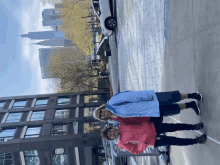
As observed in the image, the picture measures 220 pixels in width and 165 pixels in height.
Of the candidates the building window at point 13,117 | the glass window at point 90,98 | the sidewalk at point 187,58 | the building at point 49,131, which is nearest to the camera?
the sidewalk at point 187,58

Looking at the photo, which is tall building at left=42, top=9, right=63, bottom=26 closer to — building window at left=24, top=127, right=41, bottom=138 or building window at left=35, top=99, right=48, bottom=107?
building window at left=35, top=99, right=48, bottom=107

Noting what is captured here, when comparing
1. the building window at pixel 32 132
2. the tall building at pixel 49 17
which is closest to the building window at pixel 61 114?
the building window at pixel 32 132

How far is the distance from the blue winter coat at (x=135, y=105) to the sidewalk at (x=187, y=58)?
1.11 metres

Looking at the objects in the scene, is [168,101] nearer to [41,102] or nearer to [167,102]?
[167,102]

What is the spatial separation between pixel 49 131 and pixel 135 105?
1795cm

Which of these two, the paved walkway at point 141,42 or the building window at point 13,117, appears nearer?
the paved walkway at point 141,42

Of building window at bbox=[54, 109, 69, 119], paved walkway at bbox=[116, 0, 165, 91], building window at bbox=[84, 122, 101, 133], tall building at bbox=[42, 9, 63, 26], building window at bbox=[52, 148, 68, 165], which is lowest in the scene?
building window at bbox=[52, 148, 68, 165]

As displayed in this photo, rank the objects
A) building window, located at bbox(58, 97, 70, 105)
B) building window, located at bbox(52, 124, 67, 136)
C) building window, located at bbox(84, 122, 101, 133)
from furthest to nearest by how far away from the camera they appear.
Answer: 1. building window, located at bbox(58, 97, 70, 105)
2. building window, located at bbox(84, 122, 101, 133)
3. building window, located at bbox(52, 124, 67, 136)

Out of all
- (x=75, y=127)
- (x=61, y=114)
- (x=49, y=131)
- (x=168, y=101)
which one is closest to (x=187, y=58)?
(x=168, y=101)

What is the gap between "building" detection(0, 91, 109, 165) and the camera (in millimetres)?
18875

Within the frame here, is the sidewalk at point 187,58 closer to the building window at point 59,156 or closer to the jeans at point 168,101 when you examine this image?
the jeans at point 168,101

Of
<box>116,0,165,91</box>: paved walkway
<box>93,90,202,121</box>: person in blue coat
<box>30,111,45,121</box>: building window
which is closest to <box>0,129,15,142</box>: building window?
<box>30,111,45,121</box>: building window

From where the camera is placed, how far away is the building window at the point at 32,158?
1992cm

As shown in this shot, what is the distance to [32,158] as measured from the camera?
1992 centimetres
